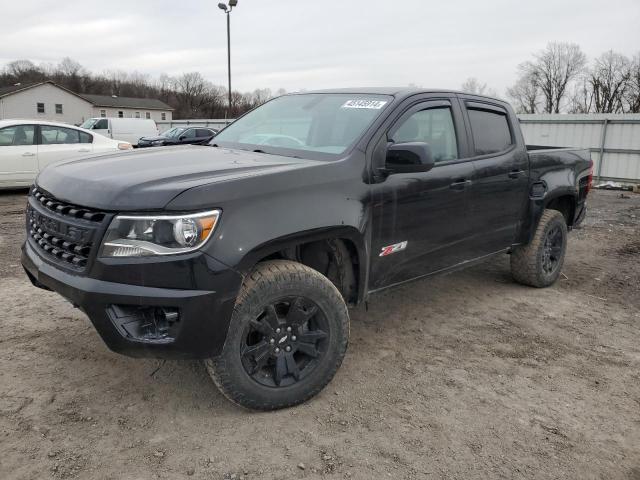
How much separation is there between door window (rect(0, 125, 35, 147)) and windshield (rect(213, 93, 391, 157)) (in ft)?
24.1

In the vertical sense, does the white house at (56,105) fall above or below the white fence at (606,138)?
above

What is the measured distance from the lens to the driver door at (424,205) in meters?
3.34

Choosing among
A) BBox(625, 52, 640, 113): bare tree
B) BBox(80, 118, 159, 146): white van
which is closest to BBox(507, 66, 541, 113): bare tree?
BBox(625, 52, 640, 113): bare tree

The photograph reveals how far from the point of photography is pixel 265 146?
365 cm

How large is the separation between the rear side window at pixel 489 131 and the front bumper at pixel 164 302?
100 inches

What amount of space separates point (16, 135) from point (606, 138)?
1439cm

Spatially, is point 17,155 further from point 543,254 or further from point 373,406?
point 373,406

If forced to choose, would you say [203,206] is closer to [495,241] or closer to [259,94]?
[495,241]

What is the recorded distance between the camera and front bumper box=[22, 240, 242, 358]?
2.40 meters

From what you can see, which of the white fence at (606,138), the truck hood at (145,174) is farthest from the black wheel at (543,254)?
the white fence at (606,138)

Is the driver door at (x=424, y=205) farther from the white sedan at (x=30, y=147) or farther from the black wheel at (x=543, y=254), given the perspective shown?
the white sedan at (x=30, y=147)

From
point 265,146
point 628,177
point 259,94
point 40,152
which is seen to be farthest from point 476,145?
point 259,94

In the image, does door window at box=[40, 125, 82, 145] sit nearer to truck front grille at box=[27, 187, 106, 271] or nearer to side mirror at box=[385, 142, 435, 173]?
truck front grille at box=[27, 187, 106, 271]

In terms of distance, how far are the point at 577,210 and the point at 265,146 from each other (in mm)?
3695
